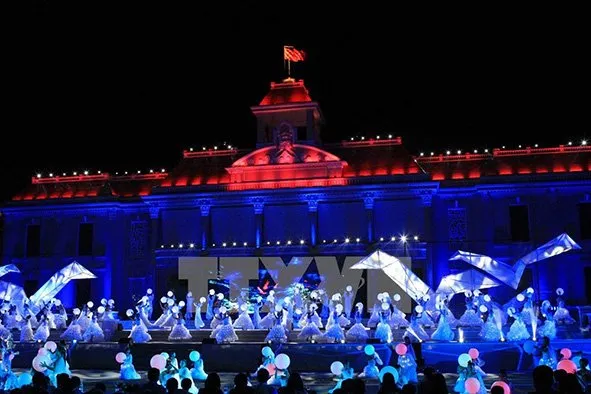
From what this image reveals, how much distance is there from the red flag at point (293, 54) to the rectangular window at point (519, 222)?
12.2m

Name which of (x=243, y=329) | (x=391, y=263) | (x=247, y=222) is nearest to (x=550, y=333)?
(x=391, y=263)

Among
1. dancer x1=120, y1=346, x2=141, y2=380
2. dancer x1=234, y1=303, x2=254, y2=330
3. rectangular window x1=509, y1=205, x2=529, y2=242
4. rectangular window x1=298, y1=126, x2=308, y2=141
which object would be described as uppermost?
rectangular window x1=298, y1=126, x2=308, y2=141

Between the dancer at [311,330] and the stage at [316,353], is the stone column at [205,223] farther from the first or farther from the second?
the dancer at [311,330]

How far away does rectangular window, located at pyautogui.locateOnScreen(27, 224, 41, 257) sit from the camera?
102ft

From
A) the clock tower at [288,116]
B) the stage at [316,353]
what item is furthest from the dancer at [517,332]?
the clock tower at [288,116]

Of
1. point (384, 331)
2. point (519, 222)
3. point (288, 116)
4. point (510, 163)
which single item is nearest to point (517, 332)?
point (384, 331)

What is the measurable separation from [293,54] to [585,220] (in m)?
15.2

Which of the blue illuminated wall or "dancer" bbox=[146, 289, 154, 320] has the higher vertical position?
the blue illuminated wall

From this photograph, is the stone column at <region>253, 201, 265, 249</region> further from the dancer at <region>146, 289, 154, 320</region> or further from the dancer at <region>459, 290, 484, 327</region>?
the dancer at <region>459, 290, 484, 327</region>

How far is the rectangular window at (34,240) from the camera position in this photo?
102 feet

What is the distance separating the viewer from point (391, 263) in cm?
2386

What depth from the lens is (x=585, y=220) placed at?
26.7m

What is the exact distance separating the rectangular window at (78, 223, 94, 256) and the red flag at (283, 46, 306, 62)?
491 inches

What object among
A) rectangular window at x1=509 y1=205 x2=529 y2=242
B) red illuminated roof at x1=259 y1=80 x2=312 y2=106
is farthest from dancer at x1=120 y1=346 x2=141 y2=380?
rectangular window at x1=509 y1=205 x2=529 y2=242
